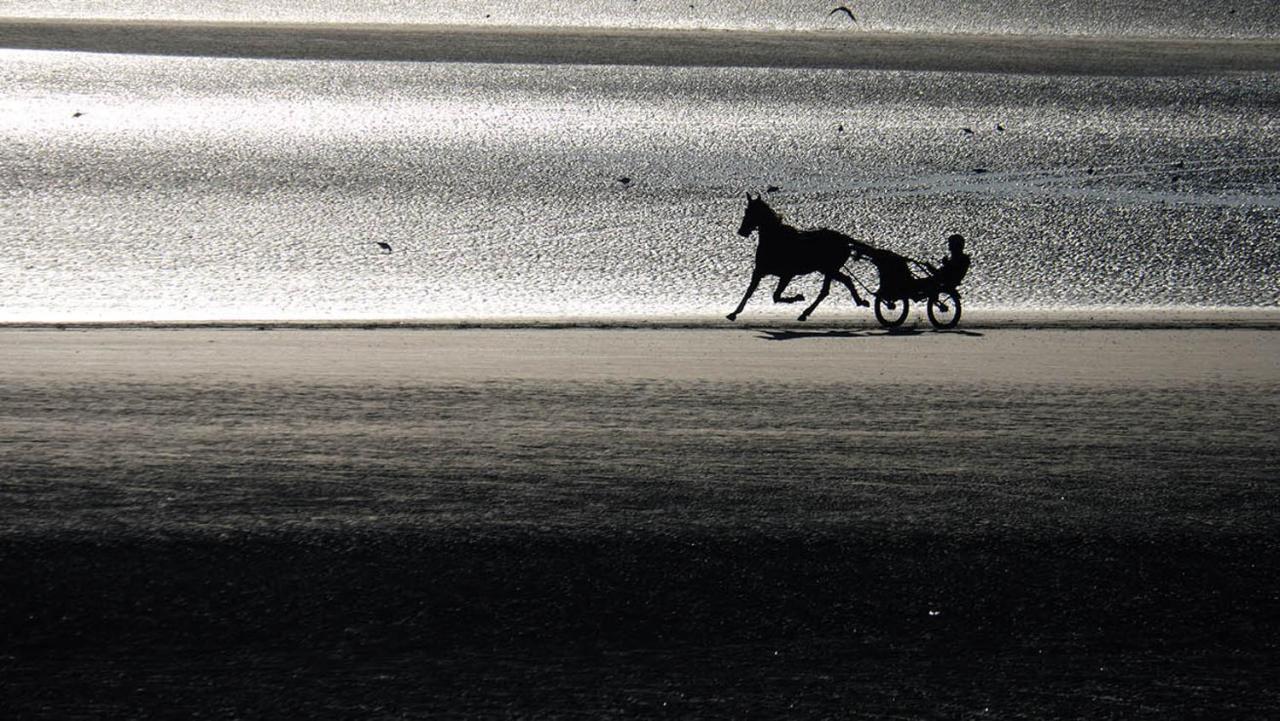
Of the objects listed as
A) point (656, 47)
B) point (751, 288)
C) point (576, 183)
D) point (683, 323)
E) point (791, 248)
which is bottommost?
point (683, 323)

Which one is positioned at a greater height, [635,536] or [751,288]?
[751,288]

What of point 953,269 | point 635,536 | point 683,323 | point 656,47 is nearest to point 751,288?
point 683,323

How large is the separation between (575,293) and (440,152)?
4.69ft

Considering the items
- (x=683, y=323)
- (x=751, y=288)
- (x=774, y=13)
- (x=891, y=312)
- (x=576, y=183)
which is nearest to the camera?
(x=751, y=288)

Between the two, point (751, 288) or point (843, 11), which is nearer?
point (751, 288)

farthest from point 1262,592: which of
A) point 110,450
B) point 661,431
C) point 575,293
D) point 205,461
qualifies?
point 575,293

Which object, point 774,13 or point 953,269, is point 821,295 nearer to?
point 953,269

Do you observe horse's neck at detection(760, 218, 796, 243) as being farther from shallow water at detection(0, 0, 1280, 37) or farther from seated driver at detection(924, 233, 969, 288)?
shallow water at detection(0, 0, 1280, 37)

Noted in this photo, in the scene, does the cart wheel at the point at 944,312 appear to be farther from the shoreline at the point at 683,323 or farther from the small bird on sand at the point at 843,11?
the small bird on sand at the point at 843,11

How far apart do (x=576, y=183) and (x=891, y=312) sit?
165 centimetres

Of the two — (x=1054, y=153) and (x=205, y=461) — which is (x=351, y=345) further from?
(x=1054, y=153)

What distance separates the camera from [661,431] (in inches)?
117

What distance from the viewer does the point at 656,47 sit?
6.87 metres

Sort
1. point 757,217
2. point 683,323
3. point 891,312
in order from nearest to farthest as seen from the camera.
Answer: point 757,217 < point 683,323 < point 891,312
